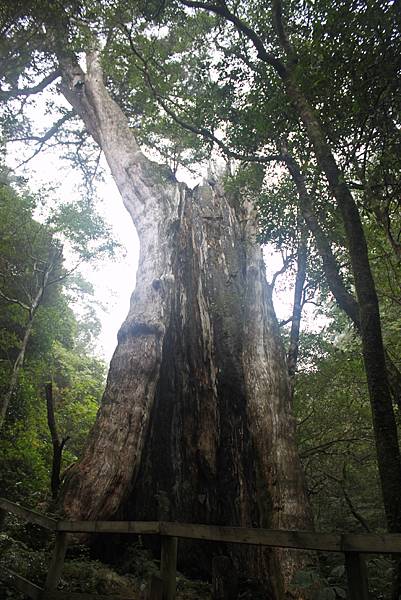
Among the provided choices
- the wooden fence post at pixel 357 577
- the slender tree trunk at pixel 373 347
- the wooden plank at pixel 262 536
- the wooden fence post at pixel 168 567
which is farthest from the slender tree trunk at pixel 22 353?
the wooden fence post at pixel 357 577

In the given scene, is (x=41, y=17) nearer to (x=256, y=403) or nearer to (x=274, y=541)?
(x=256, y=403)

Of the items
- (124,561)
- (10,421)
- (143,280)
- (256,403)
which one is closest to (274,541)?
(124,561)

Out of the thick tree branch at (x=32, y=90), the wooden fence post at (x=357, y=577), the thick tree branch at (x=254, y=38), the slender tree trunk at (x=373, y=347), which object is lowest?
the wooden fence post at (x=357, y=577)

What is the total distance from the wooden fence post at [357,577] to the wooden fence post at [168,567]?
1.23m

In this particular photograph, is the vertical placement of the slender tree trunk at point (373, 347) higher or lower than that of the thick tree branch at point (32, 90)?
lower

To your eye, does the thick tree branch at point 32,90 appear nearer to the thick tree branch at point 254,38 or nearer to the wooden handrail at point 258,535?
the thick tree branch at point 254,38

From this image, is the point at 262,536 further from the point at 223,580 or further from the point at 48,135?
the point at 48,135

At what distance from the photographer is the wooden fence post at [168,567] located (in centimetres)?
263

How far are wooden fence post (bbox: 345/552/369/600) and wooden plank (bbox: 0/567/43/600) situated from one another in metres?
2.41

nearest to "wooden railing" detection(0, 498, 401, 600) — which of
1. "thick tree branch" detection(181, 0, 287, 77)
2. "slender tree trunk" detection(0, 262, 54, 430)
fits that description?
"thick tree branch" detection(181, 0, 287, 77)

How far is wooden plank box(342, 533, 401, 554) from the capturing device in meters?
1.76

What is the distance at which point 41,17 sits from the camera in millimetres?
6535

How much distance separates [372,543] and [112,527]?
202 cm

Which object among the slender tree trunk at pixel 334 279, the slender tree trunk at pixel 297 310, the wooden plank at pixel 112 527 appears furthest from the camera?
the slender tree trunk at pixel 297 310
